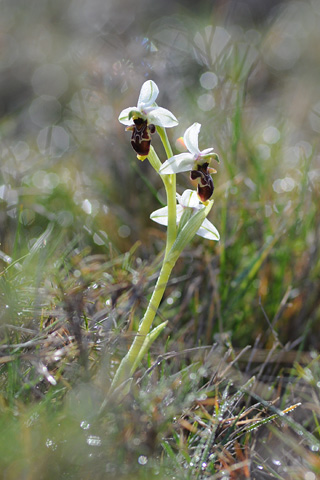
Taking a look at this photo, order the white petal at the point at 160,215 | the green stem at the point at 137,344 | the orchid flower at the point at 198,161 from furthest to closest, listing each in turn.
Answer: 1. the white petal at the point at 160,215
2. the orchid flower at the point at 198,161
3. the green stem at the point at 137,344

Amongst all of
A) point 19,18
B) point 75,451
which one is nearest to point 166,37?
point 19,18

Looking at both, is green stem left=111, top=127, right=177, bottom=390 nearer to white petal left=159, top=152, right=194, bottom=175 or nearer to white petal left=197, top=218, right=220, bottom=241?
white petal left=159, top=152, right=194, bottom=175

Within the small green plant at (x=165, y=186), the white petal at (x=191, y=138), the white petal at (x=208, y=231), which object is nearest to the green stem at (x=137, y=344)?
the small green plant at (x=165, y=186)

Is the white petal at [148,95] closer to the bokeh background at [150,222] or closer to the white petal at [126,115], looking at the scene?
the white petal at [126,115]

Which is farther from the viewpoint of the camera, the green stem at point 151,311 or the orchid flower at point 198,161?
the orchid flower at point 198,161

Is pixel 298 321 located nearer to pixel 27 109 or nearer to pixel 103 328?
pixel 103 328

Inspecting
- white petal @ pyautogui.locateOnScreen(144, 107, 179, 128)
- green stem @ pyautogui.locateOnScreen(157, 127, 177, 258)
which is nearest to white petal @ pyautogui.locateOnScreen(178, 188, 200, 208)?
green stem @ pyautogui.locateOnScreen(157, 127, 177, 258)

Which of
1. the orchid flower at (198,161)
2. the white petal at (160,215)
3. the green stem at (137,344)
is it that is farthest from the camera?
the white petal at (160,215)

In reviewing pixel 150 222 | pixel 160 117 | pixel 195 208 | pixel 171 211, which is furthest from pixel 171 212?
pixel 150 222
